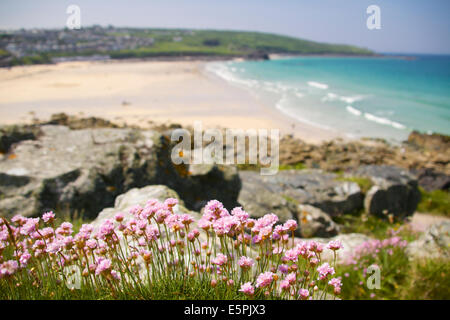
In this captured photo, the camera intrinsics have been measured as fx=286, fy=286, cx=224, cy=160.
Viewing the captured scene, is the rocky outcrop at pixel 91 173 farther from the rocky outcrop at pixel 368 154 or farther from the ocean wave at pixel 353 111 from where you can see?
the ocean wave at pixel 353 111

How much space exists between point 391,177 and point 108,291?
11.3m

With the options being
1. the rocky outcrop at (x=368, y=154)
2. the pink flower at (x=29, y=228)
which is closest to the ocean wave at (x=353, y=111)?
the rocky outcrop at (x=368, y=154)

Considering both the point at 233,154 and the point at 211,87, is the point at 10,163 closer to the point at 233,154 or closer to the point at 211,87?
the point at 233,154

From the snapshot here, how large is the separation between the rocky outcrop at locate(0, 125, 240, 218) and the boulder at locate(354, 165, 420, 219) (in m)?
6.19

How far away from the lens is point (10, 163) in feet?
16.3

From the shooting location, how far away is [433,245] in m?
5.81

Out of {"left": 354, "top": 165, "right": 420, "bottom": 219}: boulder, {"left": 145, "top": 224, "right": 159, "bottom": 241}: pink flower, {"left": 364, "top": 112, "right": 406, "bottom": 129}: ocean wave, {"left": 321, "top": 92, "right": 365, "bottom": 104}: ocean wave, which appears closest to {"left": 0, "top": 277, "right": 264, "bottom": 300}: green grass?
{"left": 145, "top": 224, "right": 159, "bottom": 241}: pink flower

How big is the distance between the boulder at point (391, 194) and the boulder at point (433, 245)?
3382 mm

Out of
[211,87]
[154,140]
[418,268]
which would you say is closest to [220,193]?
[154,140]

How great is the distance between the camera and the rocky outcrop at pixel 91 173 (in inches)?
182

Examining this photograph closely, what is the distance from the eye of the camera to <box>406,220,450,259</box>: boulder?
5438 mm

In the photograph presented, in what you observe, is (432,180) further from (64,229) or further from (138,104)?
(138,104)
